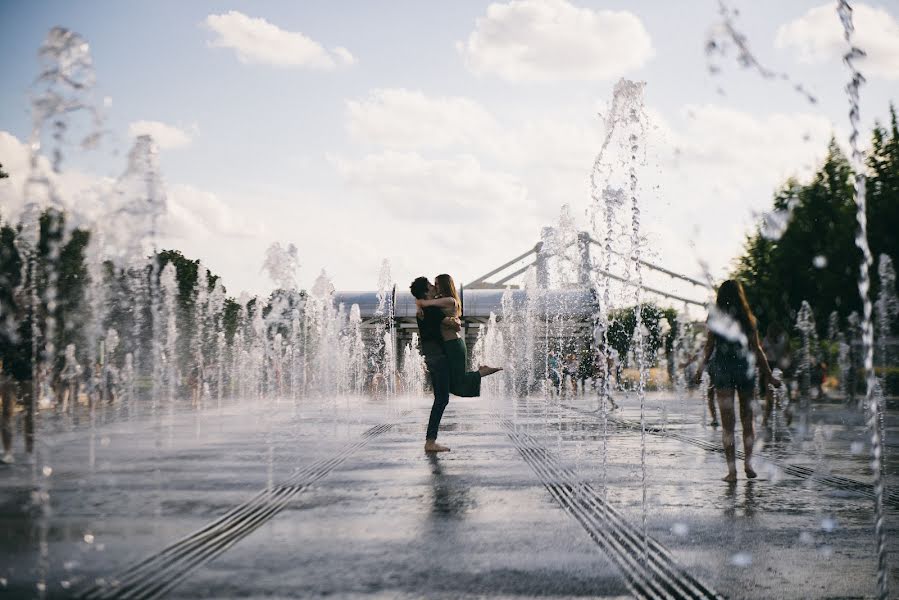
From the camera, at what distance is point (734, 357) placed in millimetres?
7551

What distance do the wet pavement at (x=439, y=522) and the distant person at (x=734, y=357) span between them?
19.6 inches

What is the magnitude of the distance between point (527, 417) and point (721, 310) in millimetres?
8648

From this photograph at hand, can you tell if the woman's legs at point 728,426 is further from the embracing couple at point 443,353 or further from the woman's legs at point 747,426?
the embracing couple at point 443,353

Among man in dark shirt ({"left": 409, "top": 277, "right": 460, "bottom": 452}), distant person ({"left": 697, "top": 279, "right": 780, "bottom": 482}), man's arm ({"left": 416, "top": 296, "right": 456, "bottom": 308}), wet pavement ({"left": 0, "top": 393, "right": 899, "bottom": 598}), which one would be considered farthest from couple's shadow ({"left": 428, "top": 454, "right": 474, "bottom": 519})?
distant person ({"left": 697, "top": 279, "right": 780, "bottom": 482})

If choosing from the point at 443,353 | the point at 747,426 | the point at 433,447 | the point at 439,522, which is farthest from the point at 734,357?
the point at 439,522

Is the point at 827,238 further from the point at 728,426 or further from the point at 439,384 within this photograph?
the point at 728,426

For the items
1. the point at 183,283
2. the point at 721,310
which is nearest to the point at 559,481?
the point at 721,310

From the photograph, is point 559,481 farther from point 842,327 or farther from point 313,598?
point 842,327

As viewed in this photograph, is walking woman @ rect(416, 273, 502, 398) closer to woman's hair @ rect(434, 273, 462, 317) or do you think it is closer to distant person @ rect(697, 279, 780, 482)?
woman's hair @ rect(434, 273, 462, 317)

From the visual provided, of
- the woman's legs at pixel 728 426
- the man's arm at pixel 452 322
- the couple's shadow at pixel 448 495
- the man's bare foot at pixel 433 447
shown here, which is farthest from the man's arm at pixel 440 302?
the woman's legs at pixel 728 426

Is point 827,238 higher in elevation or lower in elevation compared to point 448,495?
higher

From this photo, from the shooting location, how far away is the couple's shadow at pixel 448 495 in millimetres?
5652

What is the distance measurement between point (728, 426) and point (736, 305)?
0.98m

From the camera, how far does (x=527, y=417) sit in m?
16.1
